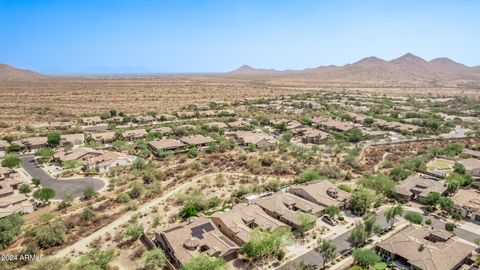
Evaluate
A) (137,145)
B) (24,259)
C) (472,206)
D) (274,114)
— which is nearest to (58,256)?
(24,259)

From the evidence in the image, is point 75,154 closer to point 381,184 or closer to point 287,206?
point 287,206

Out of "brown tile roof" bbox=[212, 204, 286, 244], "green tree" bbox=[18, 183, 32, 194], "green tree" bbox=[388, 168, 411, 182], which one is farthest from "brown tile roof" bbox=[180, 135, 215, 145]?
"green tree" bbox=[388, 168, 411, 182]

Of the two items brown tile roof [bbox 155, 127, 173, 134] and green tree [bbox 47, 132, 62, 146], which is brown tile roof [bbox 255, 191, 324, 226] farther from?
green tree [bbox 47, 132, 62, 146]

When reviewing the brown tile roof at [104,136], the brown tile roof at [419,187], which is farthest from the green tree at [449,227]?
the brown tile roof at [104,136]

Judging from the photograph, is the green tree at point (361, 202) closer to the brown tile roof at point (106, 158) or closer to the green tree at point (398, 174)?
the green tree at point (398, 174)

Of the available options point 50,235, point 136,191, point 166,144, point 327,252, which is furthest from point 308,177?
point 50,235
